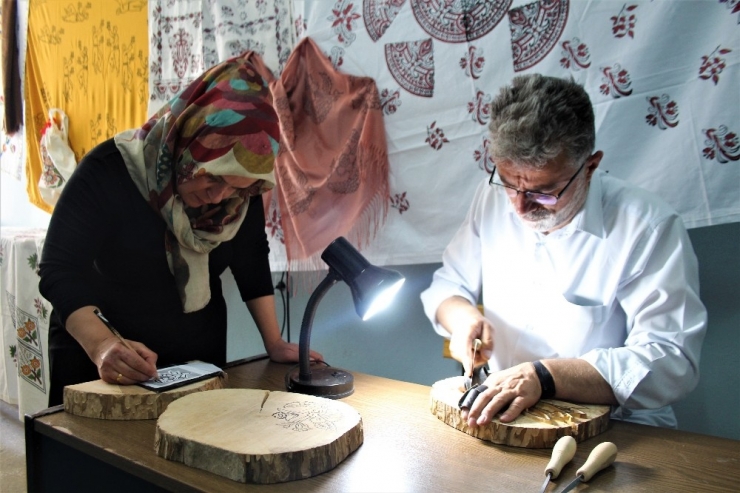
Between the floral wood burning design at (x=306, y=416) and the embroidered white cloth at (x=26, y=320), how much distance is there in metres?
2.21

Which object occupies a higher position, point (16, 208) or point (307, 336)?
point (16, 208)

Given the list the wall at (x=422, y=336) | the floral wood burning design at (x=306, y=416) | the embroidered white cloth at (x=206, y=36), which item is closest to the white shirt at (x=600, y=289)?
the wall at (x=422, y=336)

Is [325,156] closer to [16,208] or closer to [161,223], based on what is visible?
[161,223]

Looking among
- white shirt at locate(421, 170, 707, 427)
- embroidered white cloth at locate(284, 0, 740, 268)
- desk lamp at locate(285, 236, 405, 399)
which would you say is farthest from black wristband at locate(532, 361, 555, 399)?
embroidered white cloth at locate(284, 0, 740, 268)

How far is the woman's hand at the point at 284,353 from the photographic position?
1.63m

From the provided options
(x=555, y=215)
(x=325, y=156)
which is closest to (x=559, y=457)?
(x=555, y=215)

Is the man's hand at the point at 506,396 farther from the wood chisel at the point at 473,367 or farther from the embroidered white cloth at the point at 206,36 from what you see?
the embroidered white cloth at the point at 206,36

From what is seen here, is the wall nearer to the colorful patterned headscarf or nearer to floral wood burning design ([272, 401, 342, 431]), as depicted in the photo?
the colorful patterned headscarf

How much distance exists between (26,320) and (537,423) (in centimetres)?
277

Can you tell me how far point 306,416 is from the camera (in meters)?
1.07

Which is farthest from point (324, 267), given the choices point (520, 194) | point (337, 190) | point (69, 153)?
point (69, 153)

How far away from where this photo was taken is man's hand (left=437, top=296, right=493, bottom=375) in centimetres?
146

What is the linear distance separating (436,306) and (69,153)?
2.65 m

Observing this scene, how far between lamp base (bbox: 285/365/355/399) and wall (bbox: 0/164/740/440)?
0.89 metres
